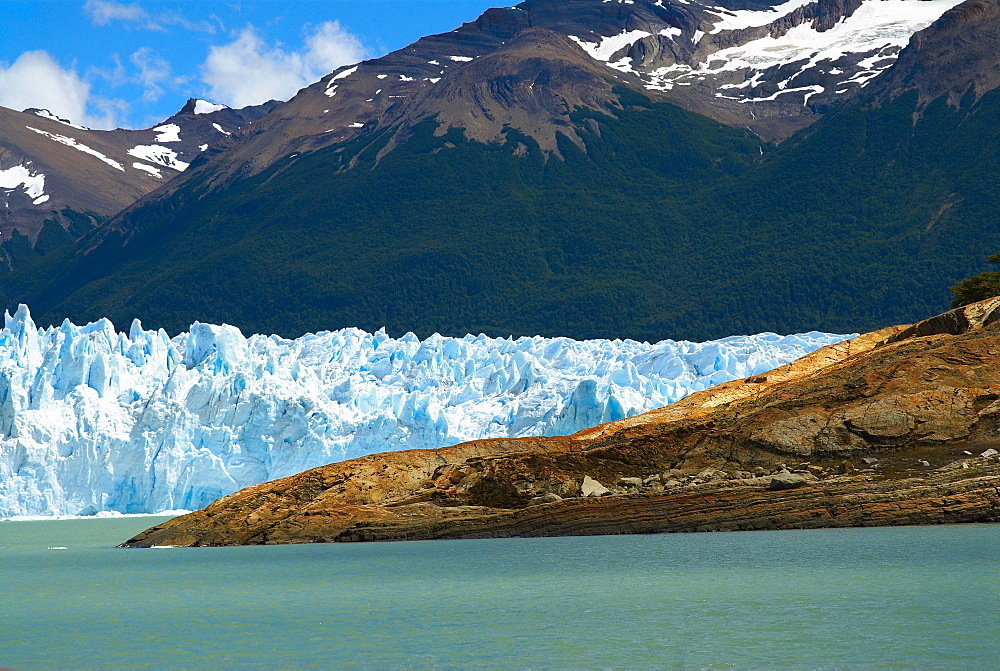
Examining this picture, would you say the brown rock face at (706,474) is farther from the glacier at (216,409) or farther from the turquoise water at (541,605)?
the glacier at (216,409)

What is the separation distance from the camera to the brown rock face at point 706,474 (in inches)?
1197

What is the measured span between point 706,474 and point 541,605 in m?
13.6

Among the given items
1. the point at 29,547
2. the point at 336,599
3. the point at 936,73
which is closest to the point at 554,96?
the point at 936,73

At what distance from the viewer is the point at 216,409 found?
52.7 metres

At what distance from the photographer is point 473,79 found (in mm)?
185125

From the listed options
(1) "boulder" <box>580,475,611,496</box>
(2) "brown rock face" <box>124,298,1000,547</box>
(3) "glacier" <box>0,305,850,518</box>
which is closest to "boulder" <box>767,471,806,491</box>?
(2) "brown rock face" <box>124,298,1000,547</box>

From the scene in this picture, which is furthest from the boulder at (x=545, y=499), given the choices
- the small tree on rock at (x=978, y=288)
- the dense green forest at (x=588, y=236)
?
the dense green forest at (x=588, y=236)

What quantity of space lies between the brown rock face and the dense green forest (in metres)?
85.7

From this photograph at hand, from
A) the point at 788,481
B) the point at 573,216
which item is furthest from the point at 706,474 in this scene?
the point at 573,216

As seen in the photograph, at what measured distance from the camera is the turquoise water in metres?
15.1

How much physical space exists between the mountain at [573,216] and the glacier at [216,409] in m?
66.0

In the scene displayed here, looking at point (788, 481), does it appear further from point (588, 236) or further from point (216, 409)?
point (588, 236)

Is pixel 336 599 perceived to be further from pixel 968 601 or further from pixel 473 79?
pixel 473 79

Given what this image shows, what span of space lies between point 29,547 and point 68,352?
64.3ft
